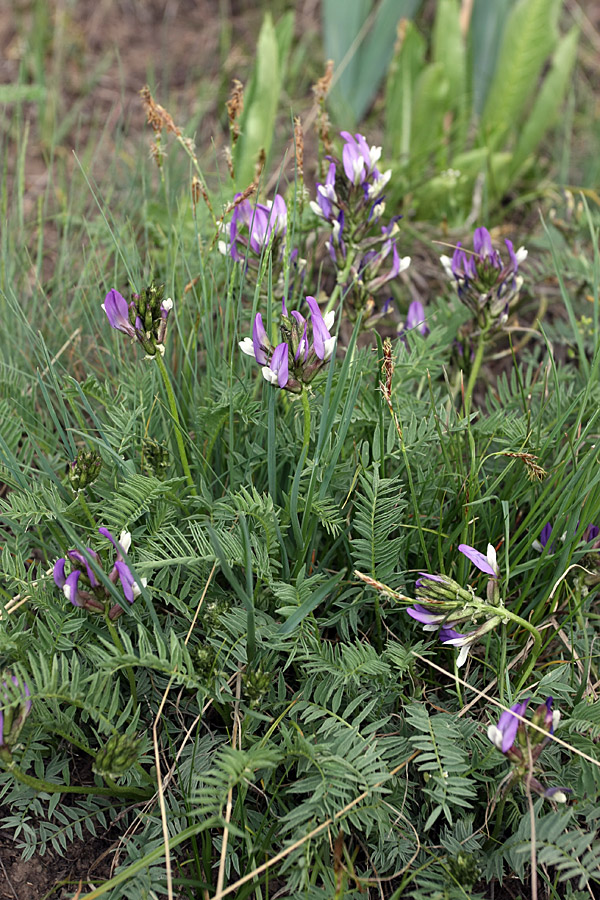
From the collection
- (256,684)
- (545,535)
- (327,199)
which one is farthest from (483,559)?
(327,199)

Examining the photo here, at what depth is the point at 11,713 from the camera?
119 cm

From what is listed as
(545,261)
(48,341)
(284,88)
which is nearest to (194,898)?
(48,341)

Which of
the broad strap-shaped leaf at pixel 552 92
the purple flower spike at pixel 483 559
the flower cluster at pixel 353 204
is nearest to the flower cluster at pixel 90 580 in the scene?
the purple flower spike at pixel 483 559

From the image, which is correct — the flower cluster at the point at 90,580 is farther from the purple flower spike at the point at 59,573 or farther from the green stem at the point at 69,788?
the green stem at the point at 69,788

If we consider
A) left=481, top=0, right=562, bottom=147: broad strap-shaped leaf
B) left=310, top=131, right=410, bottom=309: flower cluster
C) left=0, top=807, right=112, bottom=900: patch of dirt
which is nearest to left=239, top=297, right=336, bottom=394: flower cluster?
left=310, top=131, right=410, bottom=309: flower cluster

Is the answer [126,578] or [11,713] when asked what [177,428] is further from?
[11,713]

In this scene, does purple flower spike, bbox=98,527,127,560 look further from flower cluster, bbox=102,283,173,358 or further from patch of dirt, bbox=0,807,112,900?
patch of dirt, bbox=0,807,112,900

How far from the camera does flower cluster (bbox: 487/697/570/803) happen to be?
122 cm

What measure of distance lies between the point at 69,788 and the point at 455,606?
73 centimetres

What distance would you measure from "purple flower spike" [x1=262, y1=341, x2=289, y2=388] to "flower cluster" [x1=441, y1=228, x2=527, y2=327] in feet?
2.20

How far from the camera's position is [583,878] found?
116 centimetres

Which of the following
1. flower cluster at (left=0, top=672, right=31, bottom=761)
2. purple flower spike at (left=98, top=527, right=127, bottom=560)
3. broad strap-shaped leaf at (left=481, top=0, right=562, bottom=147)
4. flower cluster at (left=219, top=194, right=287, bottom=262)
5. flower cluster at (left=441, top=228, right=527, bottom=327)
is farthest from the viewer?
broad strap-shaped leaf at (left=481, top=0, right=562, bottom=147)

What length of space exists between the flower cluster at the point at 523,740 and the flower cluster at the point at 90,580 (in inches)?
25.9

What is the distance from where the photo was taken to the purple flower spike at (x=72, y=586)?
4.15 ft
